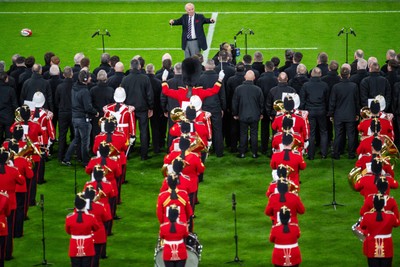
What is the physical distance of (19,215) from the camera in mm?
22031

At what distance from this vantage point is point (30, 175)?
2156cm

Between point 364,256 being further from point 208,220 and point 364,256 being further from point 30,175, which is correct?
point 30,175

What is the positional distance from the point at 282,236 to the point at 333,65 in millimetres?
8064

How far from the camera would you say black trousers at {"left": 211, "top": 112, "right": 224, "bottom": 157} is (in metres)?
26.2

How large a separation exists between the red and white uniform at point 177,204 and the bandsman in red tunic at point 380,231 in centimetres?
279

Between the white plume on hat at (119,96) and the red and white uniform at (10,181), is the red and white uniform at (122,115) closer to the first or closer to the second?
the white plume on hat at (119,96)

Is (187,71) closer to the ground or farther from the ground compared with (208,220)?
farther from the ground

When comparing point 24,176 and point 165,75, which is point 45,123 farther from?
point 165,75

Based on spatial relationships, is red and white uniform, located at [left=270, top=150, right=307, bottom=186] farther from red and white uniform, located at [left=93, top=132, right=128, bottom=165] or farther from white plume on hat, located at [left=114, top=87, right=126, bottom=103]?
white plume on hat, located at [left=114, top=87, right=126, bottom=103]

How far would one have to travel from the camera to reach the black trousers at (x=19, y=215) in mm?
21844

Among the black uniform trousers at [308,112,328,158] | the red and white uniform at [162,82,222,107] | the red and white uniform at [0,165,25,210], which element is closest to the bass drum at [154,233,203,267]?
the red and white uniform at [0,165,25,210]

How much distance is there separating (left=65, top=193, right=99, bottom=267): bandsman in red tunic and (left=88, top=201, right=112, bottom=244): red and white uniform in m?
0.33

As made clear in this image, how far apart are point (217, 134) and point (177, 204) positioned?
23.9 ft

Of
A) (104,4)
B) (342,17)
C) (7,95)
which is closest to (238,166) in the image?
(7,95)
